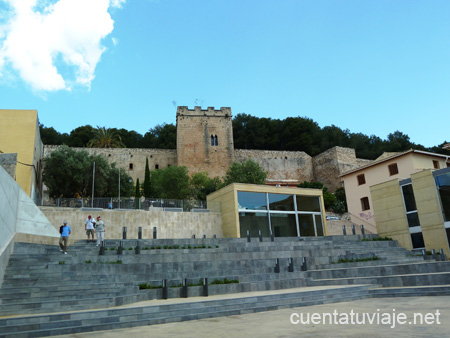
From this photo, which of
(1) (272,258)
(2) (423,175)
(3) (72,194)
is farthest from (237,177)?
(1) (272,258)

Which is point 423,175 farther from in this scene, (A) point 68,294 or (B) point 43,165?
(B) point 43,165

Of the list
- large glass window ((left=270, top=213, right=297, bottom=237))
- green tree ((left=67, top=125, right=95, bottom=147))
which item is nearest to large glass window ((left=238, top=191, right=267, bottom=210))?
large glass window ((left=270, top=213, right=297, bottom=237))

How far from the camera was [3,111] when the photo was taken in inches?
786

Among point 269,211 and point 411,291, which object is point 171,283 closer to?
point 411,291

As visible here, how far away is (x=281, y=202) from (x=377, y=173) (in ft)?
37.3

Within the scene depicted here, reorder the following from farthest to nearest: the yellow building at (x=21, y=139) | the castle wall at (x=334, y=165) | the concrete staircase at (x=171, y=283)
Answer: the castle wall at (x=334, y=165), the yellow building at (x=21, y=139), the concrete staircase at (x=171, y=283)

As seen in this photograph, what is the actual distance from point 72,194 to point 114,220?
40.5 feet

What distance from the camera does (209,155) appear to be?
148ft

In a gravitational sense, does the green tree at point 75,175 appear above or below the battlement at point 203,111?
below

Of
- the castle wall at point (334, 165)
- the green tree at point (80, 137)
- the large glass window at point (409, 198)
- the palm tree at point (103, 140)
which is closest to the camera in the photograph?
the large glass window at point (409, 198)

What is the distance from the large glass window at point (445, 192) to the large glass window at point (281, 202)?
7.02 metres

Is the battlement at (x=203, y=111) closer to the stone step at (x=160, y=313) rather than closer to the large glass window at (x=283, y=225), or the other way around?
the large glass window at (x=283, y=225)

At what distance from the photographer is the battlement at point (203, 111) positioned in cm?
4597

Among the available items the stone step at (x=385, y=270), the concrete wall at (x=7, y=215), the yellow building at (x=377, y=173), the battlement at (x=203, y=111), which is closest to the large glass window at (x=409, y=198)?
the yellow building at (x=377, y=173)
